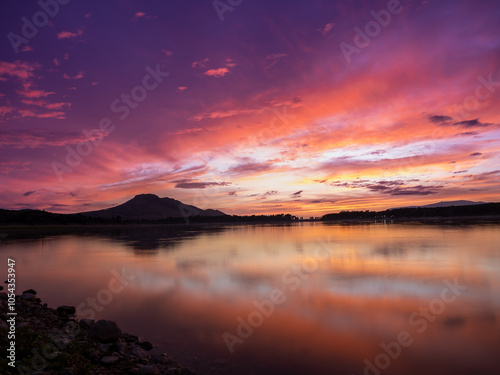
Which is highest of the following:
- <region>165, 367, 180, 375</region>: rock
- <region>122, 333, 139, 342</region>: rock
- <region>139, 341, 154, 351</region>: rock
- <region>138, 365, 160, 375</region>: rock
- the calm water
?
<region>138, 365, 160, 375</region>: rock

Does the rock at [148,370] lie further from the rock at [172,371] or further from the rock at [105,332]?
the rock at [105,332]

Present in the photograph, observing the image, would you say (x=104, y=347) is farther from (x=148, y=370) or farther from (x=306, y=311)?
(x=306, y=311)

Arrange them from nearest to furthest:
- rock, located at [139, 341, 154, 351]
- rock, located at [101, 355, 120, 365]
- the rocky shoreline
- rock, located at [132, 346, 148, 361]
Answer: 1. the rocky shoreline
2. rock, located at [101, 355, 120, 365]
3. rock, located at [132, 346, 148, 361]
4. rock, located at [139, 341, 154, 351]

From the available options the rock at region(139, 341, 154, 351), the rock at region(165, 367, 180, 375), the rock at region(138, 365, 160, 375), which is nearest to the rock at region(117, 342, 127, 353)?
the rock at region(139, 341, 154, 351)

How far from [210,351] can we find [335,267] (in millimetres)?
19897

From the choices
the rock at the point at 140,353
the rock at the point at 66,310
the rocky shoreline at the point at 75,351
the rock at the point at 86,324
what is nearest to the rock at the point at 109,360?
the rocky shoreline at the point at 75,351

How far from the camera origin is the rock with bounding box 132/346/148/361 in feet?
32.3

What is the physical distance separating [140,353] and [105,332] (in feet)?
6.89

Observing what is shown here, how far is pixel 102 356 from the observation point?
984cm

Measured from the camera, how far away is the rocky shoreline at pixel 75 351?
8.54m

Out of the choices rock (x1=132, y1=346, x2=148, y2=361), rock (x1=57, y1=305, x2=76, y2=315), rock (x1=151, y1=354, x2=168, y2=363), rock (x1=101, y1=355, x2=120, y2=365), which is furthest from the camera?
rock (x1=57, y1=305, x2=76, y2=315)

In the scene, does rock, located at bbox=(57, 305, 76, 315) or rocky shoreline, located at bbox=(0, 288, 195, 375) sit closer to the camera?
rocky shoreline, located at bbox=(0, 288, 195, 375)

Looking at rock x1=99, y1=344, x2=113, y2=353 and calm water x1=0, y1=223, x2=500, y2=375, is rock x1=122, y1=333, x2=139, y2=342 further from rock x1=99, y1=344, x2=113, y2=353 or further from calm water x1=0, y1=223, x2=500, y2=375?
rock x1=99, y1=344, x2=113, y2=353

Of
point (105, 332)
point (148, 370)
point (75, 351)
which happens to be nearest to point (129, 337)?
point (105, 332)
